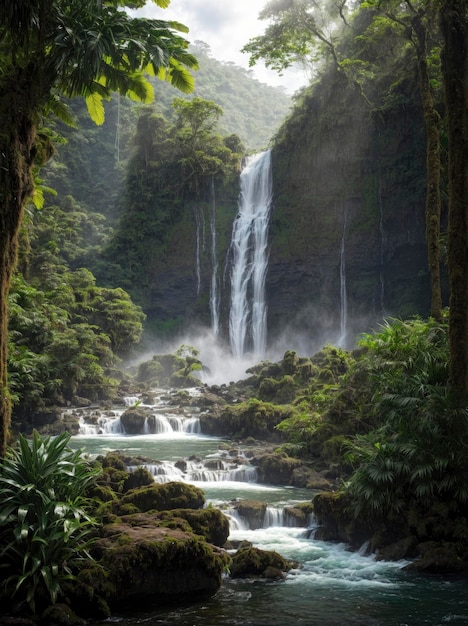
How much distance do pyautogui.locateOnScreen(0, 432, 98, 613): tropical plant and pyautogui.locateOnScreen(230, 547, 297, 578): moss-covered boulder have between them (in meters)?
2.26

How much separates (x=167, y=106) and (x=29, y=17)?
68464mm

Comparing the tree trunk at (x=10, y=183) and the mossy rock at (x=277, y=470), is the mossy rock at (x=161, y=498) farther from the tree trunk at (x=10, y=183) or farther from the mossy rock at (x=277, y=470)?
the mossy rock at (x=277, y=470)

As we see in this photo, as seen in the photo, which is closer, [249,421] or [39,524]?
[39,524]

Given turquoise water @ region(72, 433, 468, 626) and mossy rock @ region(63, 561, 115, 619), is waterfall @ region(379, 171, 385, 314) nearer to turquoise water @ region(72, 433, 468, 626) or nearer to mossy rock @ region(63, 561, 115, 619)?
turquoise water @ region(72, 433, 468, 626)

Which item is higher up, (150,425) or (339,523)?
(150,425)

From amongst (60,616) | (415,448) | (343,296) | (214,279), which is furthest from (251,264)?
(60,616)

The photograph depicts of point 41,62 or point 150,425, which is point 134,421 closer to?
point 150,425

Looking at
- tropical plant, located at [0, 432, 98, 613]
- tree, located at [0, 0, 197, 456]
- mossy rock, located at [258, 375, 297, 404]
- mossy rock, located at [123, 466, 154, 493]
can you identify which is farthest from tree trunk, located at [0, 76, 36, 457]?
mossy rock, located at [258, 375, 297, 404]

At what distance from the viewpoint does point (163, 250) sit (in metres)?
46.7

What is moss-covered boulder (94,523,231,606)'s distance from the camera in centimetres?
714

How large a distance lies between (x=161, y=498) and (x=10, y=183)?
17.7ft

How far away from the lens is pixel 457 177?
10688 millimetres

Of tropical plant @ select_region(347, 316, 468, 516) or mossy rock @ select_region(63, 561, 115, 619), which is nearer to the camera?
mossy rock @ select_region(63, 561, 115, 619)

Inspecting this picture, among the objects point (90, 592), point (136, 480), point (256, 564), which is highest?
point (136, 480)
